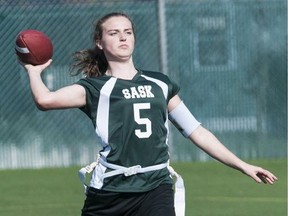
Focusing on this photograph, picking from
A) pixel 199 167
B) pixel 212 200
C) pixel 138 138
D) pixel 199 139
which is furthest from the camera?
pixel 199 167

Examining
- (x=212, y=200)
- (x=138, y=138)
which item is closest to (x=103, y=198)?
(x=138, y=138)

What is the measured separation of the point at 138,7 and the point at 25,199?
4.08 metres

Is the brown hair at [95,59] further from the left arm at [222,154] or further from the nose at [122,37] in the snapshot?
the left arm at [222,154]

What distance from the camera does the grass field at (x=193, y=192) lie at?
30.8ft

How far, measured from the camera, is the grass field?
30.8ft

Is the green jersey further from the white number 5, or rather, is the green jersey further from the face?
the face

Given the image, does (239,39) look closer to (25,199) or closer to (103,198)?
(25,199)

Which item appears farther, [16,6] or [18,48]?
[16,6]

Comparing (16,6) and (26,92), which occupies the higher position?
(16,6)

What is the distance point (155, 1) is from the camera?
13.5 metres

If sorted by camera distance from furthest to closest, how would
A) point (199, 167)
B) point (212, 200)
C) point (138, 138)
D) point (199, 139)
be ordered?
point (199, 167)
point (212, 200)
point (199, 139)
point (138, 138)

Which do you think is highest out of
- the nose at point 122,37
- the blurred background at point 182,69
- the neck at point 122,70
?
the nose at point 122,37

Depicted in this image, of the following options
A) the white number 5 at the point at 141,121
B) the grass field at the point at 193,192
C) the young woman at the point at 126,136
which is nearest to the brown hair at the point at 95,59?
the young woman at the point at 126,136

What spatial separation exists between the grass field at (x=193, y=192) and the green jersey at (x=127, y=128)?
374cm
